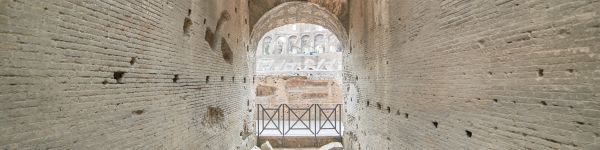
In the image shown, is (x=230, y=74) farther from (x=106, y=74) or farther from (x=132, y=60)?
(x=106, y=74)

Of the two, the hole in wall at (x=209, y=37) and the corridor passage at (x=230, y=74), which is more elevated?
the hole in wall at (x=209, y=37)

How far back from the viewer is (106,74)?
11.0 feet

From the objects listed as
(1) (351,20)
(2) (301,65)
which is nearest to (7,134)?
(1) (351,20)

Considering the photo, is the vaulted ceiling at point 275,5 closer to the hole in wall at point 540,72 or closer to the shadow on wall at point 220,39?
the shadow on wall at point 220,39

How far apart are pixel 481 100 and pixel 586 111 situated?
41.3 inches

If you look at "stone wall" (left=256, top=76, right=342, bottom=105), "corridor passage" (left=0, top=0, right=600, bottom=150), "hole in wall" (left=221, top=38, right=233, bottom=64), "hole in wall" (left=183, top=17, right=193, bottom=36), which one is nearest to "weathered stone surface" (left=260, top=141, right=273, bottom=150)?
"corridor passage" (left=0, top=0, right=600, bottom=150)

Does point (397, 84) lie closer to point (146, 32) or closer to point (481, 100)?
point (481, 100)

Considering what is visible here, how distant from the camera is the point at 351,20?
931cm

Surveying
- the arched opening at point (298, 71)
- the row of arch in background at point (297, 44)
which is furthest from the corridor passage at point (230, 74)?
the row of arch in background at point (297, 44)

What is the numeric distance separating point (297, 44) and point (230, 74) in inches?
855

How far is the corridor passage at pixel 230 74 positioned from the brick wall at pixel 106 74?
0.01 metres

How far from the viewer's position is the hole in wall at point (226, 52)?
23.2ft

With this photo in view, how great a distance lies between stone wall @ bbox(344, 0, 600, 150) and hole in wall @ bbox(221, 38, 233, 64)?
3045mm

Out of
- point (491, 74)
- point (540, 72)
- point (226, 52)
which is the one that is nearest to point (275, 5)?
point (226, 52)
